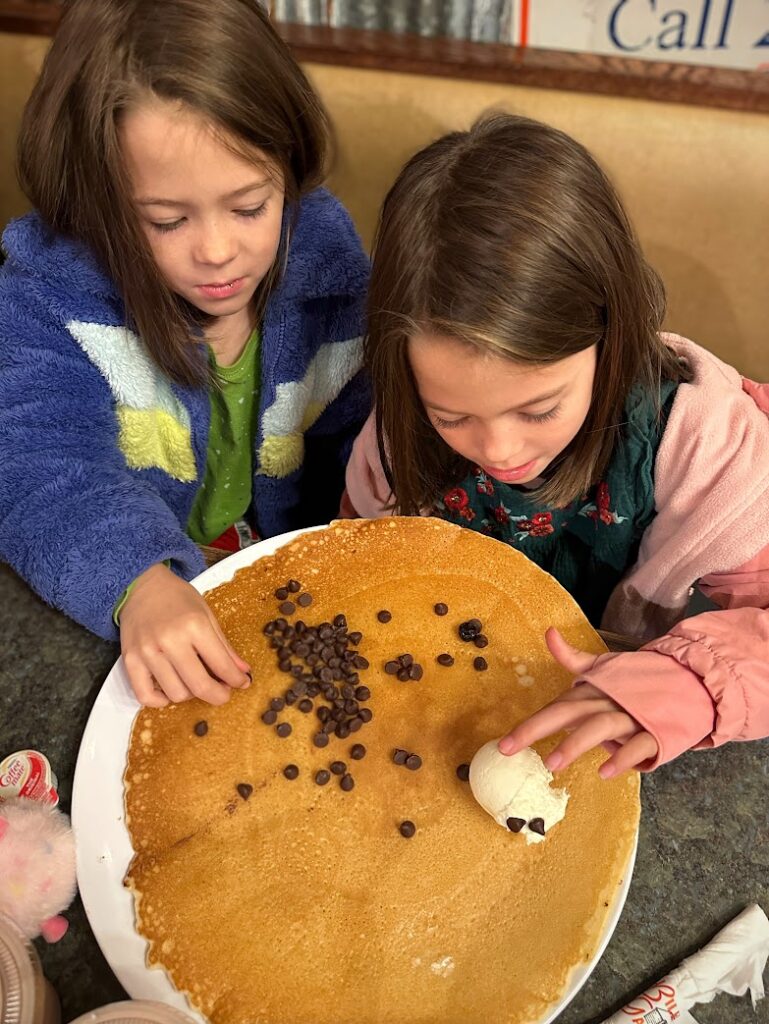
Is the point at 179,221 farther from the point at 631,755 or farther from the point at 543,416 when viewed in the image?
the point at 631,755

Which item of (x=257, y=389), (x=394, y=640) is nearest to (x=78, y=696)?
(x=394, y=640)

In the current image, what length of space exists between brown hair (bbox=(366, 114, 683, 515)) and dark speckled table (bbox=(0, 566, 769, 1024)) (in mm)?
564

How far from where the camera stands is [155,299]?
4.52 feet

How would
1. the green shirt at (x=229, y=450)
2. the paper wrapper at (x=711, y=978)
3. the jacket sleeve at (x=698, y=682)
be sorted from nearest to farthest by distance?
the paper wrapper at (x=711, y=978) → the jacket sleeve at (x=698, y=682) → the green shirt at (x=229, y=450)

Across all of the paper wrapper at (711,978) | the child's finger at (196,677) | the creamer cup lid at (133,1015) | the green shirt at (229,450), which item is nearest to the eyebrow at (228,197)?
the green shirt at (229,450)

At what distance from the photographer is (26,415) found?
138cm

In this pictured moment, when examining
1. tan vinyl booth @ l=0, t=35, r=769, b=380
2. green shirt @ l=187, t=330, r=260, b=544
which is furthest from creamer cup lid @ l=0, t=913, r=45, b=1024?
tan vinyl booth @ l=0, t=35, r=769, b=380

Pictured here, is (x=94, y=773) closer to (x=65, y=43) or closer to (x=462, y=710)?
(x=462, y=710)

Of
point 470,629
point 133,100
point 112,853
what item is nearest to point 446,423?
point 470,629

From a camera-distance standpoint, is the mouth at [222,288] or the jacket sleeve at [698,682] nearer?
the jacket sleeve at [698,682]

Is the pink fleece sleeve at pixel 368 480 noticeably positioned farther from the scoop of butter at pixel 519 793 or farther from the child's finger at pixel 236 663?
the scoop of butter at pixel 519 793

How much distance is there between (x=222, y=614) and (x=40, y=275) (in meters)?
0.67

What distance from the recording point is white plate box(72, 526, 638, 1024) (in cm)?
95

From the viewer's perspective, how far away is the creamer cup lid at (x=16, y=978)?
76 centimetres
